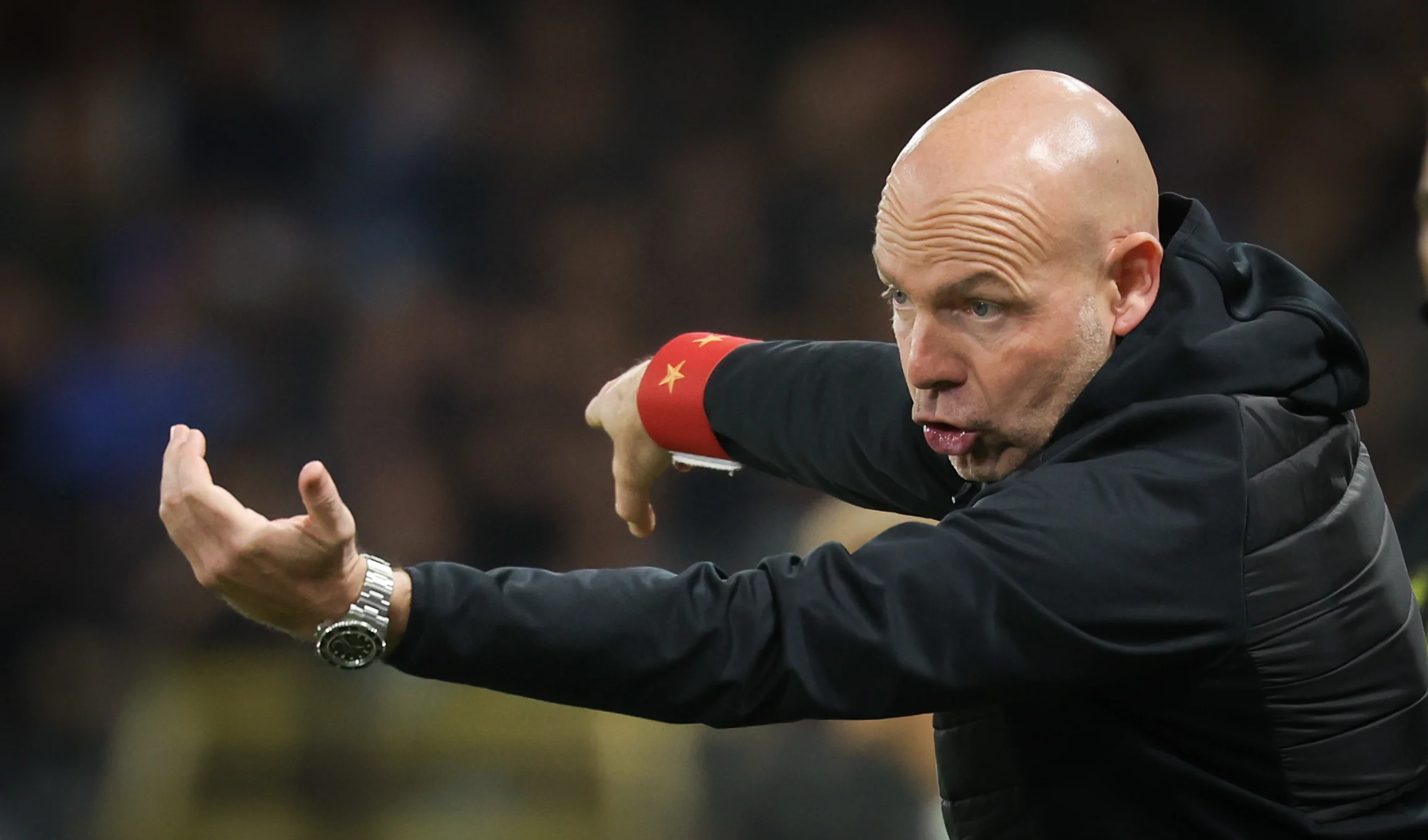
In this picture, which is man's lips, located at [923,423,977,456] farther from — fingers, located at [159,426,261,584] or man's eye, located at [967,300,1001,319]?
fingers, located at [159,426,261,584]

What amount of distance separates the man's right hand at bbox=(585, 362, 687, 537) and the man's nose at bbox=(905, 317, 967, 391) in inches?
30.1

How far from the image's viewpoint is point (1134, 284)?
161 cm

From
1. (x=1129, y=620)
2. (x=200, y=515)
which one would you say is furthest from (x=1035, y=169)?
(x=200, y=515)

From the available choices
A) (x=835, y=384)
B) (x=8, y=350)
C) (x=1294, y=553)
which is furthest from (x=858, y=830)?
(x=8, y=350)

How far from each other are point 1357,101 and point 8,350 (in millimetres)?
4287

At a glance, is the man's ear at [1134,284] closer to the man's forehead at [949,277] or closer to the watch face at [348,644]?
the man's forehead at [949,277]

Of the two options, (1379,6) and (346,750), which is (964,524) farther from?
(1379,6)

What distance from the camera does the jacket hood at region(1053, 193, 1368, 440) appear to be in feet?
5.02

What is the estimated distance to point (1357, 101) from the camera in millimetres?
4723

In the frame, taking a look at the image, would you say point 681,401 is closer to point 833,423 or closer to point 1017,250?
point 833,423

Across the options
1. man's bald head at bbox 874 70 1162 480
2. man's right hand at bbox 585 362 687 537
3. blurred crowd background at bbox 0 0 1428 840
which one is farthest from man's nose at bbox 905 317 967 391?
blurred crowd background at bbox 0 0 1428 840

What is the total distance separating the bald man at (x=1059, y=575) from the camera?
4.53 ft

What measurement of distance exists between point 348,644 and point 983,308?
2.47ft

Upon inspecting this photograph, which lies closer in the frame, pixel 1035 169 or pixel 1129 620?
pixel 1129 620
